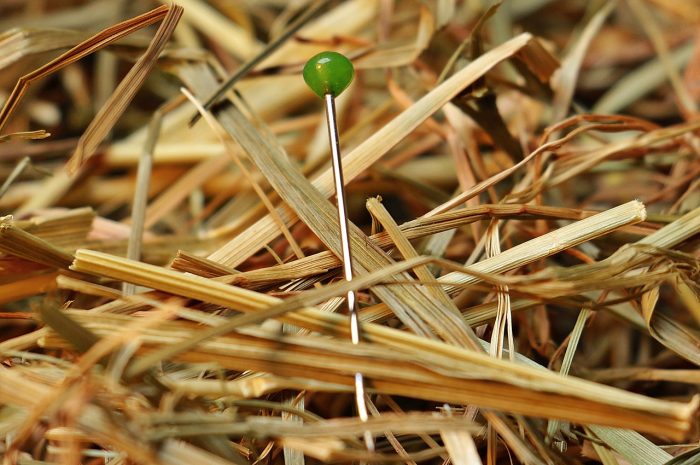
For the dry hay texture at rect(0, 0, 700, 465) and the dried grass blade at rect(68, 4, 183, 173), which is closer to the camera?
the dry hay texture at rect(0, 0, 700, 465)

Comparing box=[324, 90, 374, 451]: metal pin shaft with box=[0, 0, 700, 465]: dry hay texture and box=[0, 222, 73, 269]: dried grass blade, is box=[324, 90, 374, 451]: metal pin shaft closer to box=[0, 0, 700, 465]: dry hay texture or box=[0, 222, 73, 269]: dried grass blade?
box=[0, 0, 700, 465]: dry hay texture

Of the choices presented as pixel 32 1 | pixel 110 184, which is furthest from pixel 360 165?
pixel 32 1

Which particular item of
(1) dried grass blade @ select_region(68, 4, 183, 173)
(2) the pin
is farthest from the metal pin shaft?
(1) dried grass blade @ select_region(68, 4, 183, 173)

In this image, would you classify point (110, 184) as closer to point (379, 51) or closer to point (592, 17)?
point (379, 51)

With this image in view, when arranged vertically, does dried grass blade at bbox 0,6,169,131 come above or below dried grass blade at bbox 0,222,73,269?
above

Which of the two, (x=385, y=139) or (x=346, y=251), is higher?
(x=385, y=139)

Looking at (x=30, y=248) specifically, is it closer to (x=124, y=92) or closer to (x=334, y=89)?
(x=124, y=92)

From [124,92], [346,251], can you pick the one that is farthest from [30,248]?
[346,251]
